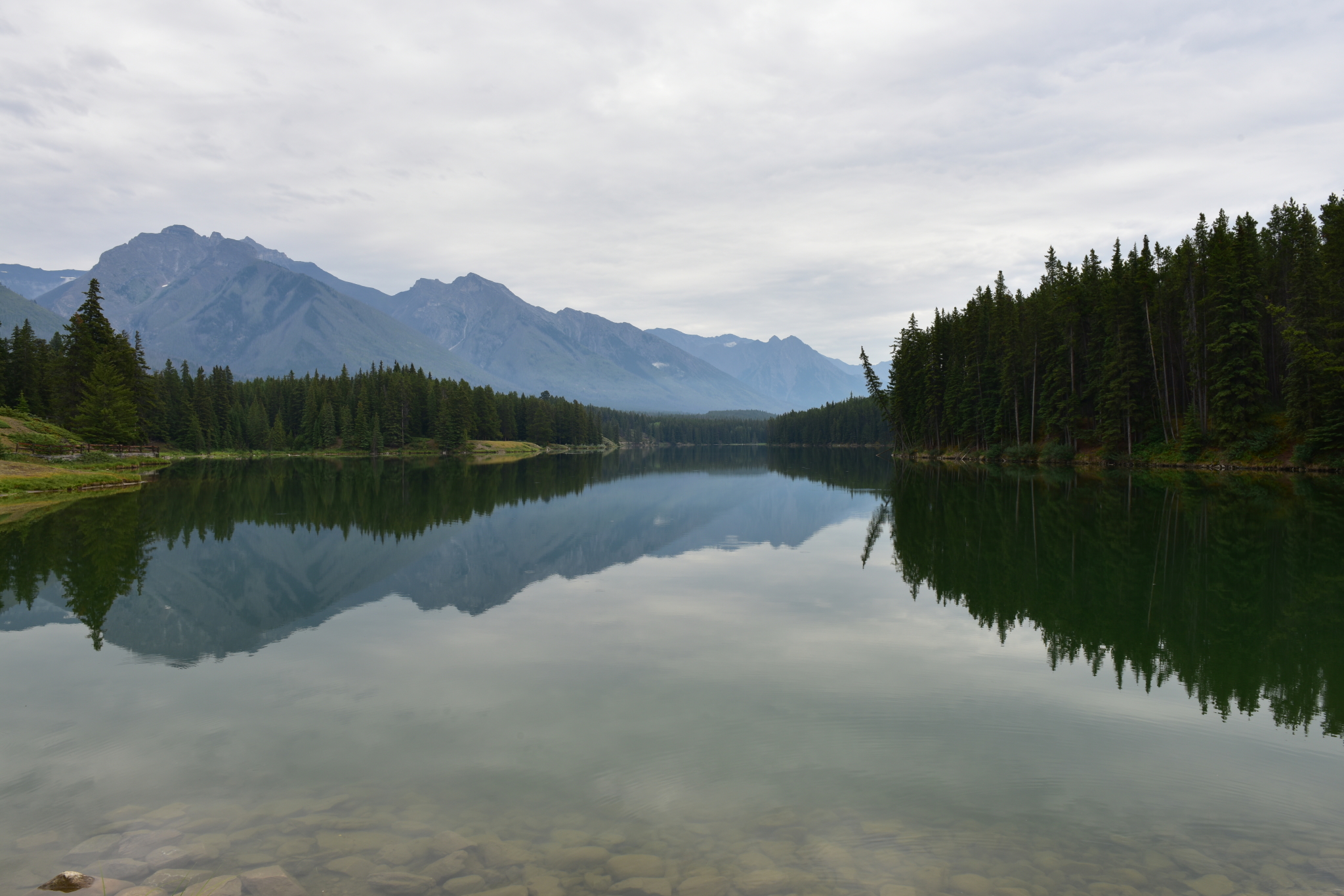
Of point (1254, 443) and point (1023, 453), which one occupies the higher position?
point (1254, 443)

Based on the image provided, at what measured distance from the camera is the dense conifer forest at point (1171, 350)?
54.3m

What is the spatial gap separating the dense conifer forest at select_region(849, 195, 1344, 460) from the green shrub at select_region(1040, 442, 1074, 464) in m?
0.30

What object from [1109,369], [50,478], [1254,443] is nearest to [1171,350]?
[1109,369]

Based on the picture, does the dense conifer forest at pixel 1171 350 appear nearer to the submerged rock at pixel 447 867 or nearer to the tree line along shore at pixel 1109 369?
the tree line along shore at pixel 1109 369

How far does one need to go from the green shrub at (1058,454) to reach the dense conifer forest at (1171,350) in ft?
1.00

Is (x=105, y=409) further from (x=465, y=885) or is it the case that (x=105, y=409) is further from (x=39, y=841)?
(x=465, y=885)

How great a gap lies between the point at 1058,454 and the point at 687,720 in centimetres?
7793

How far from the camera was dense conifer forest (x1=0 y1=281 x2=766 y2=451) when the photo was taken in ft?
250

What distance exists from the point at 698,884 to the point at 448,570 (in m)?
18.0

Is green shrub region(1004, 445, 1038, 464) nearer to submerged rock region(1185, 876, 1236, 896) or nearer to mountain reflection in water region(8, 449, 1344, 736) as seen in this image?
mountain reflection in water region(8, 449, 1344, 736)

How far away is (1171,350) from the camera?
6919cm

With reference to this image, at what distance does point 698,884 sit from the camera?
6199 millimetres

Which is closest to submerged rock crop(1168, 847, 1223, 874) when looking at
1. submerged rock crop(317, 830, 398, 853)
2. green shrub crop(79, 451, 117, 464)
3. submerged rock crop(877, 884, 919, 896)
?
submerged rock crop(877, 884, 919, 896)

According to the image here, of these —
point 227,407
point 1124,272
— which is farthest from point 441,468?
point 1124,272
